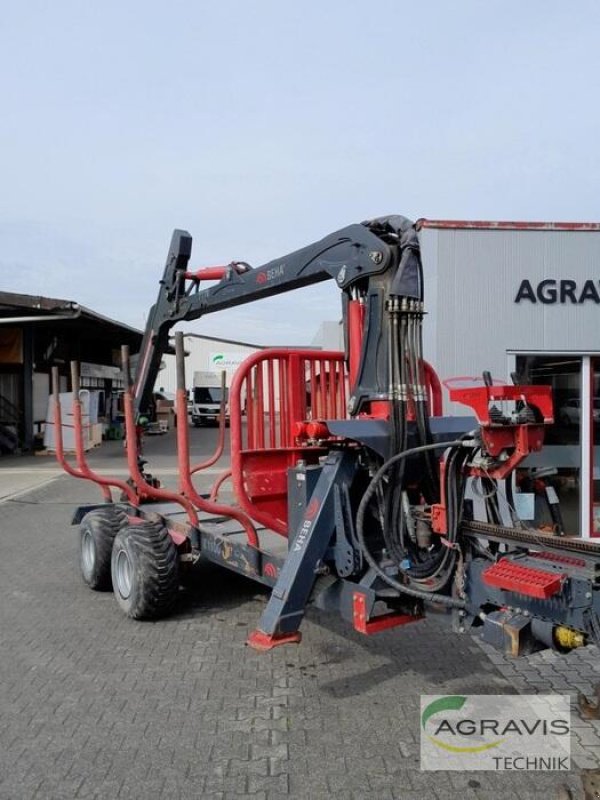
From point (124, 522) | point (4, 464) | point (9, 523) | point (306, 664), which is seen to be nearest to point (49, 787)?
point (306, 664)

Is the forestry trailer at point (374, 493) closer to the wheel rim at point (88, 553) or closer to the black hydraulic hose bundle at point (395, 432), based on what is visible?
the black hydraulic hose bundle at point (395, 432)

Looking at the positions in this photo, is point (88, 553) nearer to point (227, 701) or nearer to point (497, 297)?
point (227, 701)

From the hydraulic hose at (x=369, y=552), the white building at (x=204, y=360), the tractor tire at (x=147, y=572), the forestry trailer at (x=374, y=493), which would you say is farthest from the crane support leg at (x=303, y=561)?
the white building at (x=204, y=360)

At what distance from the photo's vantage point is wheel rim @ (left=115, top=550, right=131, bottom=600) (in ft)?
18.5

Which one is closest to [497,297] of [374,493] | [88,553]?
[374,493]

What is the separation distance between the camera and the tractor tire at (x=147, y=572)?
5.43 meters

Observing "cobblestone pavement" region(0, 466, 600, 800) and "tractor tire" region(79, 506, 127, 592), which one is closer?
"cobblestone pavement" region(0, 466, 600, 800)

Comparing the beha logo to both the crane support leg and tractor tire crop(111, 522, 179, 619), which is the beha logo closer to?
the crane support leg

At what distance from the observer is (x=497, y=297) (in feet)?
26.5

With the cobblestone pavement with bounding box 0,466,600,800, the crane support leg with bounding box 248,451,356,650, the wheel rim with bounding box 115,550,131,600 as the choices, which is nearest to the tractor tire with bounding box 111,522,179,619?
the wheel rim with bounding box 115,550,131,600

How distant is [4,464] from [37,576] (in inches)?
483

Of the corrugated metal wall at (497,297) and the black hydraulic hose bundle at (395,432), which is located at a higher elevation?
the corrugated metal wall at (497,297)

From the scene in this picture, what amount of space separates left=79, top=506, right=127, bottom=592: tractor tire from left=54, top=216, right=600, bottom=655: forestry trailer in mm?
464

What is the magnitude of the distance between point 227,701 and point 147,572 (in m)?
1.58
